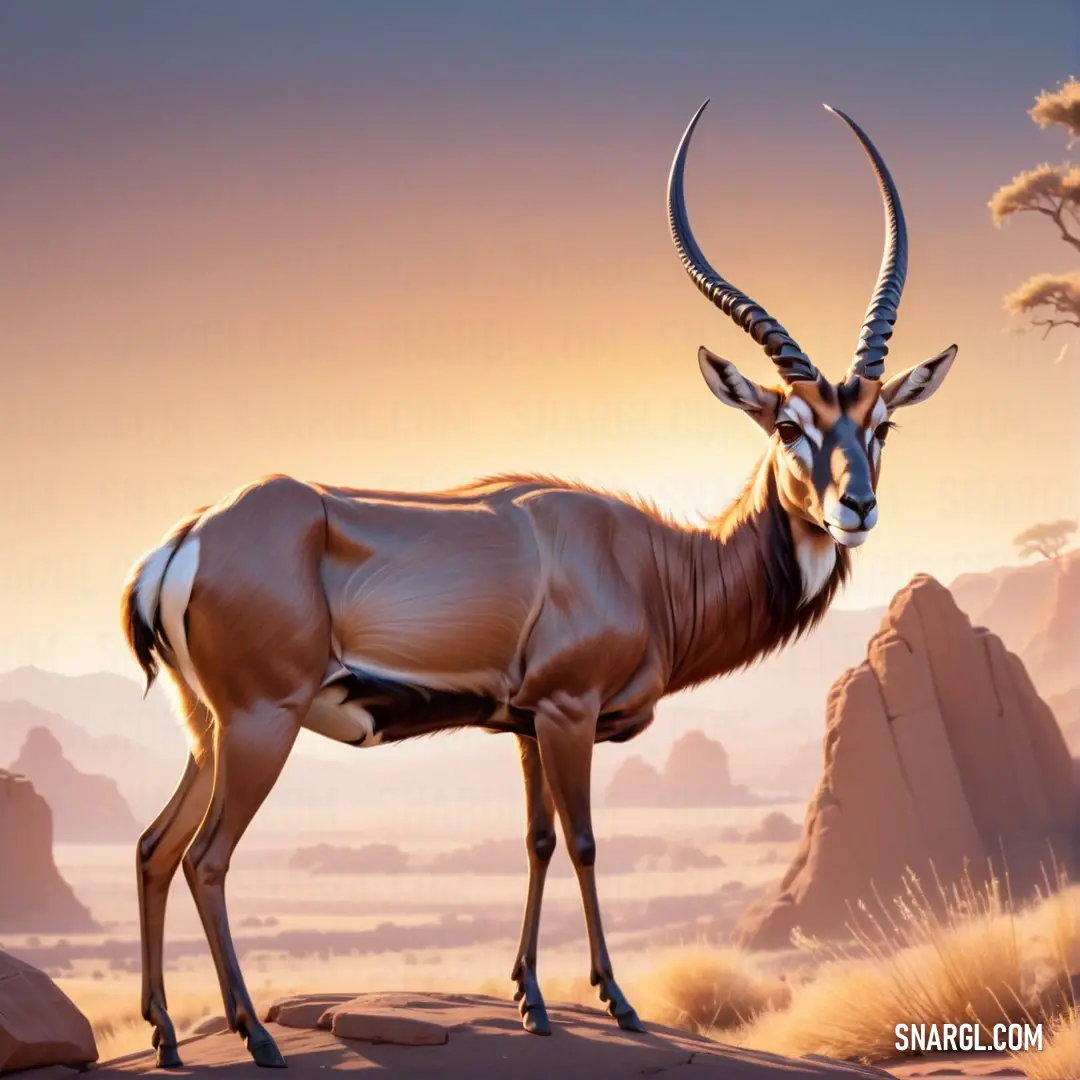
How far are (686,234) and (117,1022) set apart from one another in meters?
13.8

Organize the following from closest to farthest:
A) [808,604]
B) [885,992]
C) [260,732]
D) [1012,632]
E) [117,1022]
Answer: [260,732] → [808,604] → [885,992] → [117,1022] → [1012,632]

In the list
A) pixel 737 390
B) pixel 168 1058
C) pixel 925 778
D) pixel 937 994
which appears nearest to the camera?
pixel 168 1058

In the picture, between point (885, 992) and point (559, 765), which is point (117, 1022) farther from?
point (559, 765)

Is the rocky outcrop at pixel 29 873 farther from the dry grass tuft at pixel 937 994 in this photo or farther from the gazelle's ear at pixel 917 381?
the gazelle's ear at pixel 917 381

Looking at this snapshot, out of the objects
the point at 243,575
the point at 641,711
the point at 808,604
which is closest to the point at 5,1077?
the point at 243,575

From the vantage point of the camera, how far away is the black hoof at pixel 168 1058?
26.5 feet

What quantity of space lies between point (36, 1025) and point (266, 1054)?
4.80ft

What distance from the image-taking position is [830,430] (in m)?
8.55

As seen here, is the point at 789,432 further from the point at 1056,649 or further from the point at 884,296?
the point at 1056,649

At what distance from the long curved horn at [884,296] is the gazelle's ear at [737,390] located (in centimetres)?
55

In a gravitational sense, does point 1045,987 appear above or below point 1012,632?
below

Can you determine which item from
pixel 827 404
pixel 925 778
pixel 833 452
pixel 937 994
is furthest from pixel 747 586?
pixel 925 778

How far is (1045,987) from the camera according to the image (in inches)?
603

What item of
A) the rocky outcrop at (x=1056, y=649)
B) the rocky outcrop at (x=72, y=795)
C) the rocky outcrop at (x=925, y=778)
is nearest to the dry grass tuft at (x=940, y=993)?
the rocky outcrop at (x=925, y=778)
